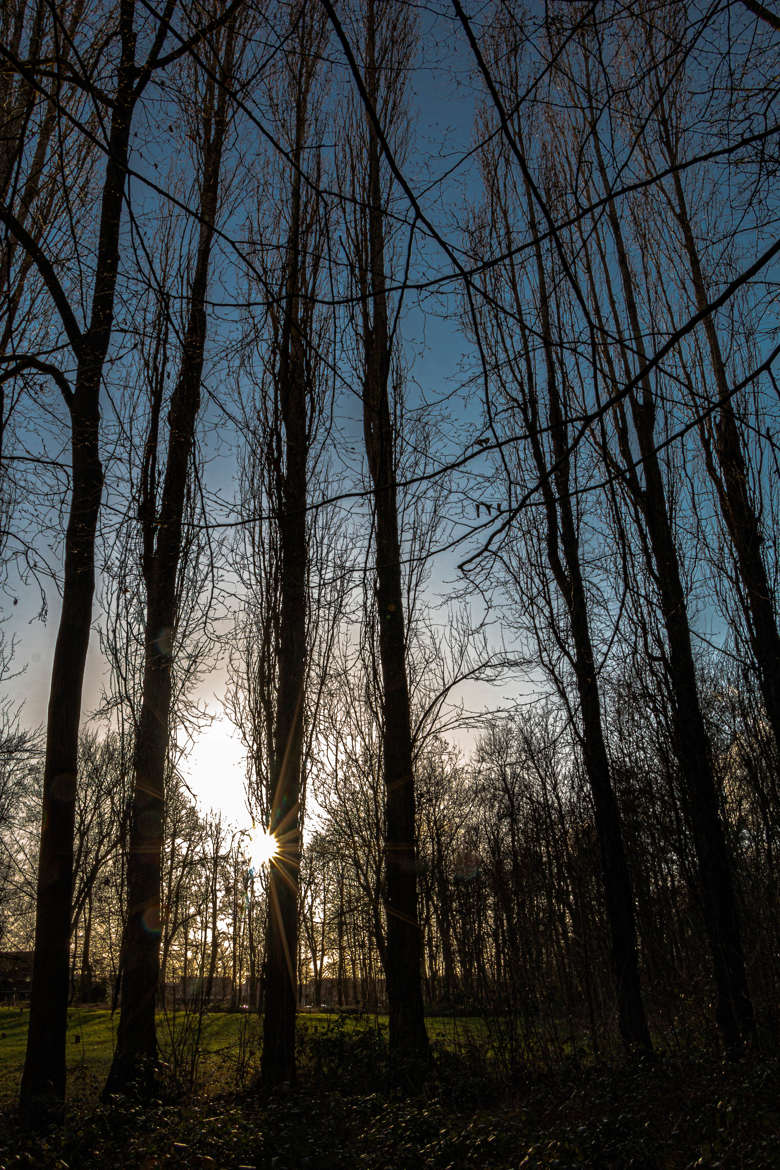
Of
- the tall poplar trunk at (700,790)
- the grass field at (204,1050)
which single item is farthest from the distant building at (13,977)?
the tall poplar trunk at (700,790)

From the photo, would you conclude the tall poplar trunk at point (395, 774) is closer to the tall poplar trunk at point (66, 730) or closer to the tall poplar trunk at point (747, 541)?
the tall poplar trunk at point (66, 730)

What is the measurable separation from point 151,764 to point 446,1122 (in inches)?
152

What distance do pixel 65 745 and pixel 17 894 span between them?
28.0 metres

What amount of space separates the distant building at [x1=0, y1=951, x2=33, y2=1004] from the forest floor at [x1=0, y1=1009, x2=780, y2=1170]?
25881 millimetres

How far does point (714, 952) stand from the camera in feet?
19.7

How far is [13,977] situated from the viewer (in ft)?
92.7

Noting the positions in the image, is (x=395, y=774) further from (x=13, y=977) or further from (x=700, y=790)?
(x=13, y=977)

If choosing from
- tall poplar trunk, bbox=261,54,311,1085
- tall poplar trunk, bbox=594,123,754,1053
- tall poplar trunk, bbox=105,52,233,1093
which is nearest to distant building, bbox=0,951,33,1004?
tall poplar trunk, bbox=105,52,233,1093

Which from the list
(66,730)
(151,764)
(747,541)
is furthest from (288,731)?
(747,541)

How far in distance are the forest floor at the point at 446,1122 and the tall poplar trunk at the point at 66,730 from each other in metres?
0.40

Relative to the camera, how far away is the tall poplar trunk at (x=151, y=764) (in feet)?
19.4

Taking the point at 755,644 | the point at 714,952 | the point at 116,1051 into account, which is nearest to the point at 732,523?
the point at 755,644

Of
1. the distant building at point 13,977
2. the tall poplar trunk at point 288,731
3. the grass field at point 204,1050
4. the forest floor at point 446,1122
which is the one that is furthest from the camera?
the distant building at point 13,977

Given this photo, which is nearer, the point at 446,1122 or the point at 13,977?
the point at 446,1122
